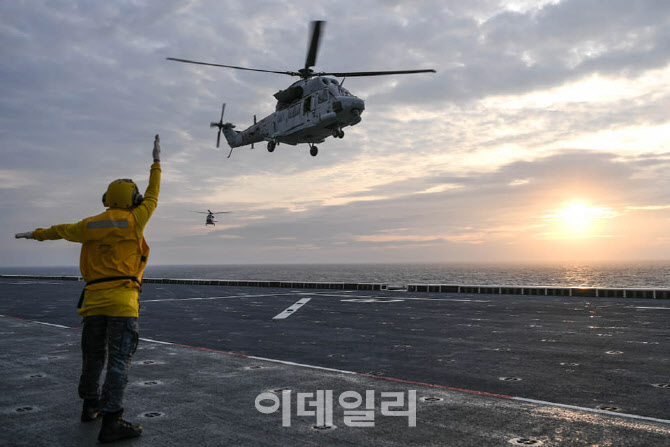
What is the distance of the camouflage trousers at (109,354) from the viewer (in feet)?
17.4

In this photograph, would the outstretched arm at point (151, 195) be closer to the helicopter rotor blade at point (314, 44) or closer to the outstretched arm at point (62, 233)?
the outstretched arm at point (62, 233)

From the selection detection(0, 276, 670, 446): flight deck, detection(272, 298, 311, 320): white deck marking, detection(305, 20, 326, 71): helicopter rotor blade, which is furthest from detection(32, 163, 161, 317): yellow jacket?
detection(305, 20, 326, 71): helicopter rotor blade

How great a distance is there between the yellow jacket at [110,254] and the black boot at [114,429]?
1.04m

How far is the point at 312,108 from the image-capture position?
102ft

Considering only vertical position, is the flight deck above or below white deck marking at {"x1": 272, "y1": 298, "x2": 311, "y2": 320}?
above

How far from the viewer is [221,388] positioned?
7430mm

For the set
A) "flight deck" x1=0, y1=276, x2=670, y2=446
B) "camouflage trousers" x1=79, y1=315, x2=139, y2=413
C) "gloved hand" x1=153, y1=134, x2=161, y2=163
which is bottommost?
"flight deck" x1=0, y1=276, x2=670, y2=446

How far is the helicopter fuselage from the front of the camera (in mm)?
29272

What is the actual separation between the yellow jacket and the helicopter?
24.2 m

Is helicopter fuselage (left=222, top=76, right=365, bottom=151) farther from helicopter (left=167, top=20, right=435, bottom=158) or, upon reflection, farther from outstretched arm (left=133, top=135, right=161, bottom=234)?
outstretched arm (left=133, top=135, right=161, bottom=234)

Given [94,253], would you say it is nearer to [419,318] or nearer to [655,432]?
[655,432]

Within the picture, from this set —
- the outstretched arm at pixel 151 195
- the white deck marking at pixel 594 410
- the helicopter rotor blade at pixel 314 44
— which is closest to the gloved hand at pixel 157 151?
the outstretched arm at pixel 151 195

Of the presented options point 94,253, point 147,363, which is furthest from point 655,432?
point 147,363

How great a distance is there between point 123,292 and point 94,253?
54 cm
